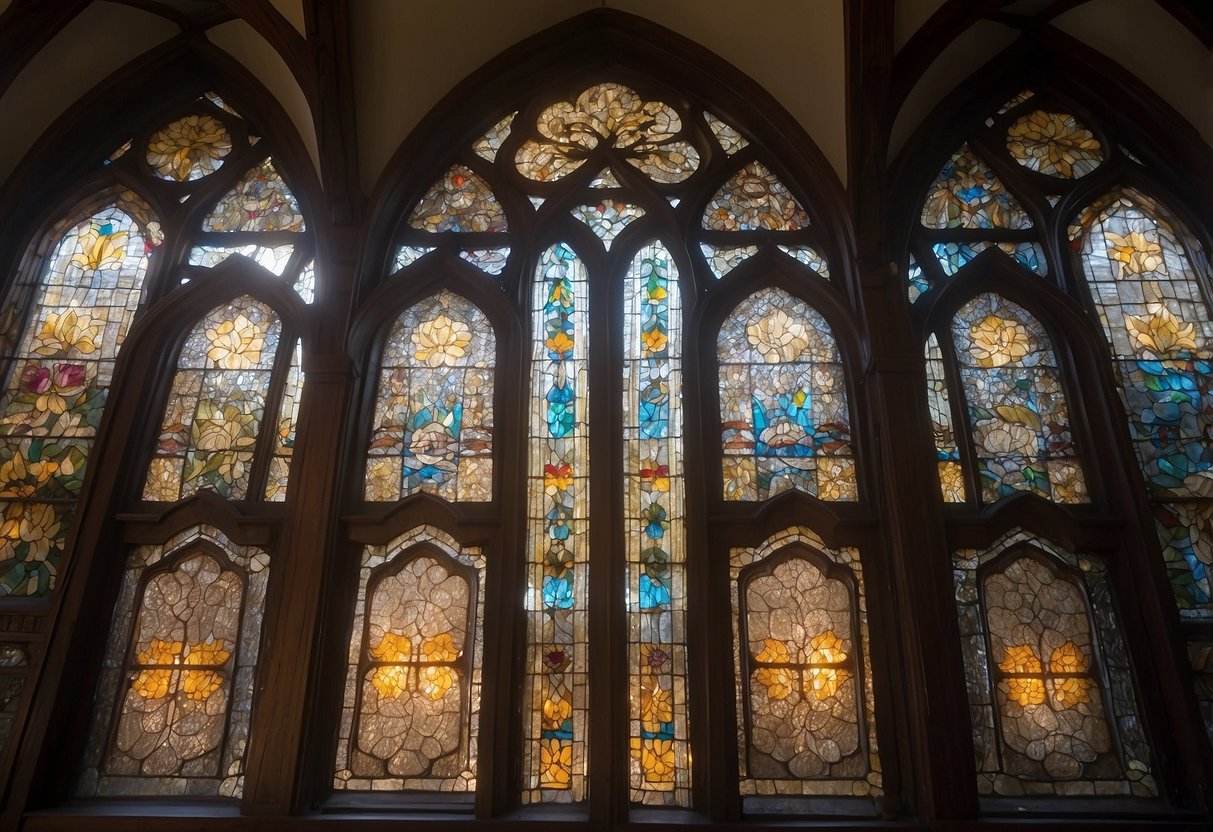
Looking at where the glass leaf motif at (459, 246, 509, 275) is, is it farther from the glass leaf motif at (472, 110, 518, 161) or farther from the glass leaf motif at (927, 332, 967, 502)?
the glass leaf motif at (927, 332, 967, 502)

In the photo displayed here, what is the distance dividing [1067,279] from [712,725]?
302 cm

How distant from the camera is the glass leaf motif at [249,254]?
5277mm

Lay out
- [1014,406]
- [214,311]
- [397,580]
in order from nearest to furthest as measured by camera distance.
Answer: [397,580], [1014,406], [214,311]

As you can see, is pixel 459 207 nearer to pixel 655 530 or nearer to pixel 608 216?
pixel 608 216

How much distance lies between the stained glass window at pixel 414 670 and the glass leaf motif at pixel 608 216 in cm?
189

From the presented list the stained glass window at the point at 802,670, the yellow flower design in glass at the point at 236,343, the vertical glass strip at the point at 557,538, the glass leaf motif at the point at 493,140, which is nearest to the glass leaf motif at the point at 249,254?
Answer: the yellow flower design in glass at the point at 236,343

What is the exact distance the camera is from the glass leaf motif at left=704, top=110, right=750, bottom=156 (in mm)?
5586

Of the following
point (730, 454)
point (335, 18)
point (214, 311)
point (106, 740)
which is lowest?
point (106, 740)

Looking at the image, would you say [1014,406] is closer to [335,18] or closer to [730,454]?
[730,454]

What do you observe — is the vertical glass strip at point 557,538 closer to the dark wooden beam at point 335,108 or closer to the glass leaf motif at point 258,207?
the dark wooden beam at point 335,108

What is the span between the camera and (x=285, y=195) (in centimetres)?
551

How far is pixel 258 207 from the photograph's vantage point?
548cm

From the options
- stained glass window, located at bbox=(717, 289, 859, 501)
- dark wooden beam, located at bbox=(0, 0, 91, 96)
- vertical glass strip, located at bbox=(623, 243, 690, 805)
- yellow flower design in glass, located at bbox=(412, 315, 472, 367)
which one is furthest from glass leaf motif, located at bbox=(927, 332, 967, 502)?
dark wooden beam, located at bbox=(0, 0, 91, 96)

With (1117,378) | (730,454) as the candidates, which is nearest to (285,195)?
(730,454)
